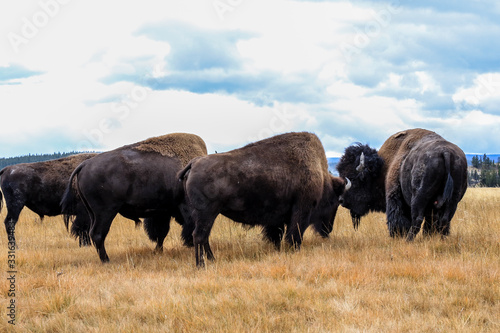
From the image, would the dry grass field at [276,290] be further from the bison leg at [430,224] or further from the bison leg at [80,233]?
the bison leg at [80,233]

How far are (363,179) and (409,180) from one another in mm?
1438

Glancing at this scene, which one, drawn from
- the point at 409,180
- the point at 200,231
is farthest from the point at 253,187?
the point at 409,180

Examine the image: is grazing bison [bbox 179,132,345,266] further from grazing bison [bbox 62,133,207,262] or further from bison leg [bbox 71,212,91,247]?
bison leg [bbox 71,212,91,247]

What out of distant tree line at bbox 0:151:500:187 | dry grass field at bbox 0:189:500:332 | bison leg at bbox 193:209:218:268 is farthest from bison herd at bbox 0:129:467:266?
distant tree line at bbox 0:151:500:187

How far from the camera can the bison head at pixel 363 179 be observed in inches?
341

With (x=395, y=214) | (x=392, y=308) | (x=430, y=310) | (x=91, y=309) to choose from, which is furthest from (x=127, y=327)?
(x=395, y=214)

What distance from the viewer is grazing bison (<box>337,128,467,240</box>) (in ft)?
22.4

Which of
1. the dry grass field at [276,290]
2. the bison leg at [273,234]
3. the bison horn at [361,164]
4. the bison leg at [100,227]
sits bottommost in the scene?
the dry grass field at [276,290]

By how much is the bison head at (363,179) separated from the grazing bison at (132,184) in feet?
11.1

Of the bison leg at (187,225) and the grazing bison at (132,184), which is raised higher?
the grazing bison at (132,184)

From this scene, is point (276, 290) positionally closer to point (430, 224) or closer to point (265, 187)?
point (265, 187)

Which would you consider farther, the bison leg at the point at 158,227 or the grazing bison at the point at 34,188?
the grazing bison at the point at 34,188

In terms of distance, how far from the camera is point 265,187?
647cm

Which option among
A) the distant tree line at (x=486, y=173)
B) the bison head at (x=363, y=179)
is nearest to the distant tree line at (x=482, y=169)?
the distant tree line at (x=486, y=173)
